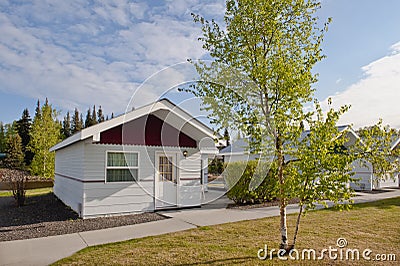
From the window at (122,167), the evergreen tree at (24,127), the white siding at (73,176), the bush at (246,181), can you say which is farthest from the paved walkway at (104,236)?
the evergreen tree at (24,127)

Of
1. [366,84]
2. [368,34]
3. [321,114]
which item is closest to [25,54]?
[321,114]

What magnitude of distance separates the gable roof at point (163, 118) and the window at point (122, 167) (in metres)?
1.08

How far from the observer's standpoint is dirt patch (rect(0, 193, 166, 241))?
7.12 m

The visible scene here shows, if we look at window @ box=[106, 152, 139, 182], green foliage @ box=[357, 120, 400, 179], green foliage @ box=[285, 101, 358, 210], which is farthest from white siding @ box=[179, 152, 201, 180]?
green foliage @ box=[357, 120, 400, 179]

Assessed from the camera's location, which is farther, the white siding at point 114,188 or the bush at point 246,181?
the bush at point 246,181

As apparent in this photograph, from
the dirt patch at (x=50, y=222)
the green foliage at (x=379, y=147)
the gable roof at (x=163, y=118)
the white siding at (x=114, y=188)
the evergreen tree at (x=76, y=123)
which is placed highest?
the evergreen tree at (x=76, y=123)

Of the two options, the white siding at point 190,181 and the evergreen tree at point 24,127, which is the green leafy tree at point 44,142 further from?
the evergreen tree at point 24,127

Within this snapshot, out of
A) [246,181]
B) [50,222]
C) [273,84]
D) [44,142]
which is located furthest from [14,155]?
[273,84]

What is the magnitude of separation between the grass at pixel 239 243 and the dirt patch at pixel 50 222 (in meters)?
2.13

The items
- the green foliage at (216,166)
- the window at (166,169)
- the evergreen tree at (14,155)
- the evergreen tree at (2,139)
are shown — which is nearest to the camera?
the window at (166,169)

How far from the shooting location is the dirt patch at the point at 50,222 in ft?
23.4

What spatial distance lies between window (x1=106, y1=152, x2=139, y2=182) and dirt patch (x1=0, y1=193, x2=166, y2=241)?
127cm

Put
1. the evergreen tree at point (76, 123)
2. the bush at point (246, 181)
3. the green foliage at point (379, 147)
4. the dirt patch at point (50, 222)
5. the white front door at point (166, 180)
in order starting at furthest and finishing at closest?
the evergreen tree at point (76, 123) → the bush at point (246, 181) → the white front door at point (166, 180) → the dirt patch at point (50, 222) → the green foliage at point (379, 147)

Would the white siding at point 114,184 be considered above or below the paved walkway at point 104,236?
above
